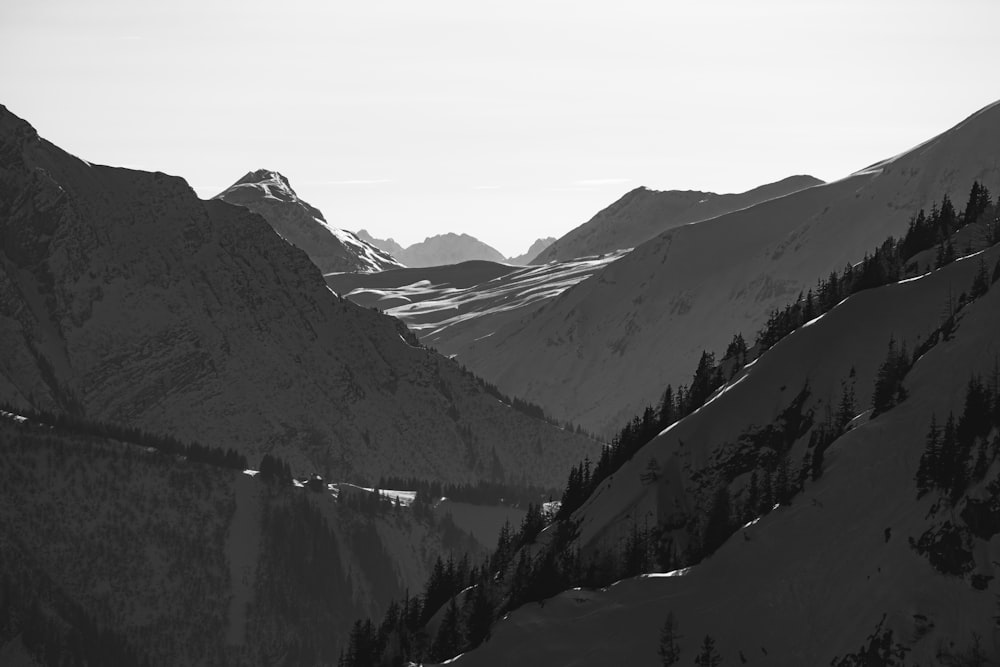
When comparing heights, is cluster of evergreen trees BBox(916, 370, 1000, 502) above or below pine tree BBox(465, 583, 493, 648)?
above

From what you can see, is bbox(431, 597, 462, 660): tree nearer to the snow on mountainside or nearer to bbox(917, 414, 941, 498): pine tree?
the snow on mountainside

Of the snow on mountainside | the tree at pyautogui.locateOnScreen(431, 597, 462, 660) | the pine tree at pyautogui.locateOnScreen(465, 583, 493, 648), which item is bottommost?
the tree at pyautogui.locateOnScreen(431, 597, 462, 660)

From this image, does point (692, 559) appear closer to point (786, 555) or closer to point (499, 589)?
point (786, 555)

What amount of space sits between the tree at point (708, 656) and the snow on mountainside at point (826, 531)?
0.84 meters

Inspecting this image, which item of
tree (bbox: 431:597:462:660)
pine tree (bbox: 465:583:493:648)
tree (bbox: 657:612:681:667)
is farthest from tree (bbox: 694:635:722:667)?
tree (bbox: 431:597:462:660)

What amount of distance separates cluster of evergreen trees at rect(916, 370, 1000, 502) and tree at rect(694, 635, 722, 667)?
2218 centimetres

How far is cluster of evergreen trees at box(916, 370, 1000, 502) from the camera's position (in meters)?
138

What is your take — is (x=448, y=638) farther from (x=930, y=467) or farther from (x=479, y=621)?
(x=930, y=467)

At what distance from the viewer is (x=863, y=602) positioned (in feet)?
A: 448

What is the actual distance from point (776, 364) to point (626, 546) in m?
31.3

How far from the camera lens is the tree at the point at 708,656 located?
14238cm

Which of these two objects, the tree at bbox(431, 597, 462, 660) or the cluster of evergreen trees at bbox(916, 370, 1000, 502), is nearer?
the cluster of evergreen trees at bbox(916, 370, 1000, 502)

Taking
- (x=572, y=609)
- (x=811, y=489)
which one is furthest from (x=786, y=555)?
(x=572, y=609)

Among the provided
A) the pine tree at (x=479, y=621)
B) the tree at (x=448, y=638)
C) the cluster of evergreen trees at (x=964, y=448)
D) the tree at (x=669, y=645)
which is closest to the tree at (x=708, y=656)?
the tree at (x=669, y=645)
